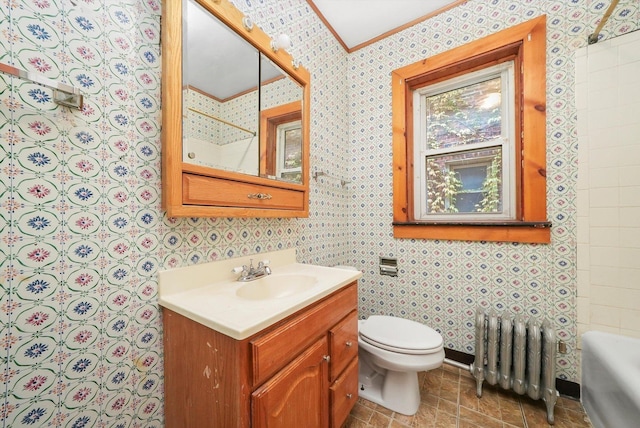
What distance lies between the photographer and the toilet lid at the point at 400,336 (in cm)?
119

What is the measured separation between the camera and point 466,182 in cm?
172

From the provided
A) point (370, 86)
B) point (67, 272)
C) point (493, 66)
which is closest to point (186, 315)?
point (67, 272)

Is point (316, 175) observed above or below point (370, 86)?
below

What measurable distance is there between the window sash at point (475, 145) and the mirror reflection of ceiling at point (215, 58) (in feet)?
4.40

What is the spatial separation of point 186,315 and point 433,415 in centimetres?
139

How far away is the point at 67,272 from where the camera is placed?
0.66m

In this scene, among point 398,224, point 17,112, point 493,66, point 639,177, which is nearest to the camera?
point 17,112

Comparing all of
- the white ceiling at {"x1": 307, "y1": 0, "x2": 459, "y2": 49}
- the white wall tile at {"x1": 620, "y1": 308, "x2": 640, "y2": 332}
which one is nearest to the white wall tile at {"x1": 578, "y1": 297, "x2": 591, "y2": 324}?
the white wall tile at {"x1": 620, "y1": 308, "x2": 640, "y2": 332}

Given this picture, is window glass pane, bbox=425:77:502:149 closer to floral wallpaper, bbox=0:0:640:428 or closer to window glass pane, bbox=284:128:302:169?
floral wallpaper, bbox=0:0:640:428

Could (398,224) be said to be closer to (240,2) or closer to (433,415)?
(433,415)

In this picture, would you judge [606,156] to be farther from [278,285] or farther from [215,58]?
[215,58]

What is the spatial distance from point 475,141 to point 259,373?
6.29 feet

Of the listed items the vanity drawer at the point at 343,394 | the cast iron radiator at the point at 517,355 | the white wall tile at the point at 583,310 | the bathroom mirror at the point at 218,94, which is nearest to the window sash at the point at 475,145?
the white wall tile at the point at 583,310

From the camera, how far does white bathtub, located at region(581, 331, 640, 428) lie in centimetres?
85
